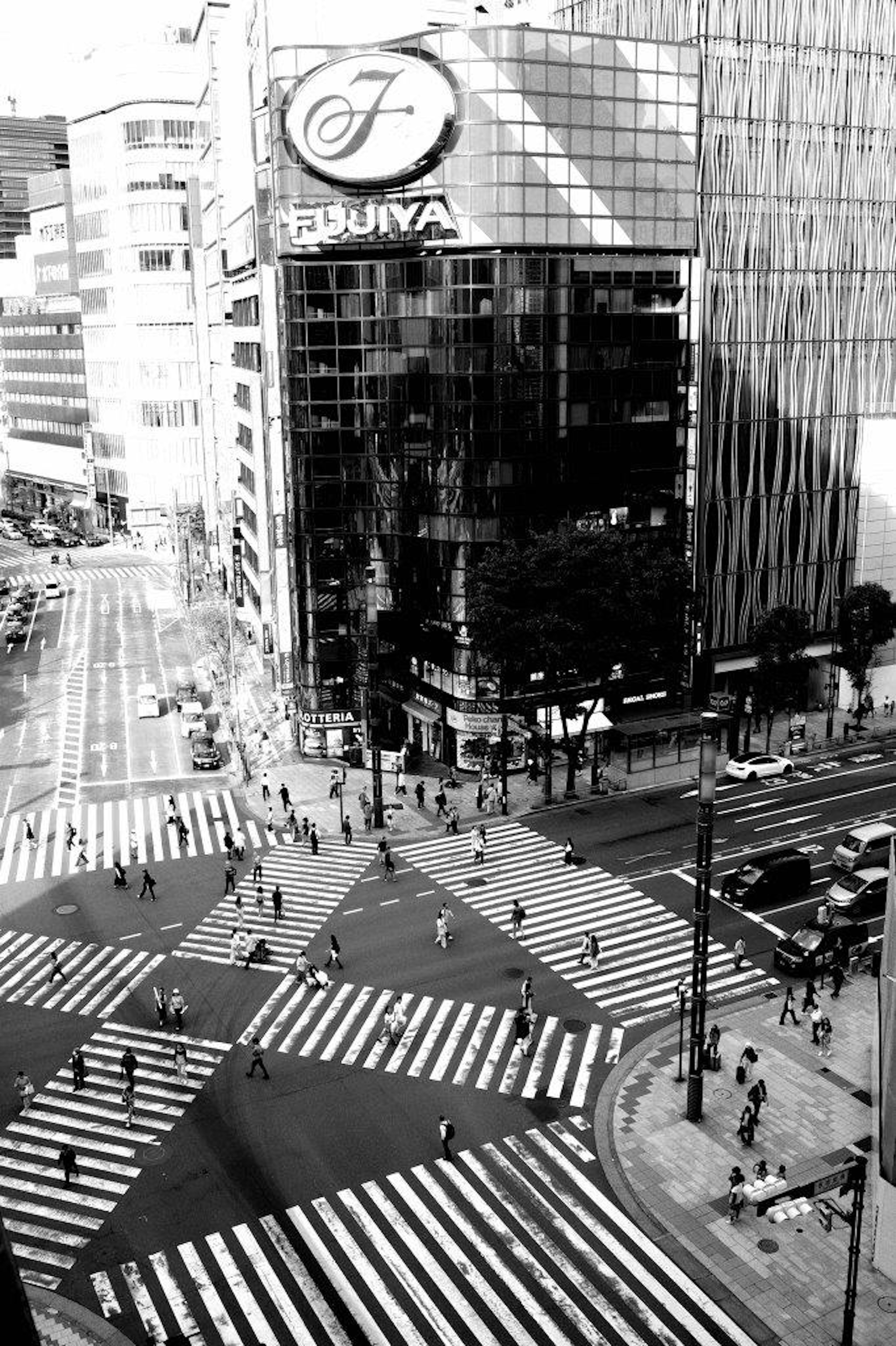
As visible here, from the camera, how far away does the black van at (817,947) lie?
46.2 metres

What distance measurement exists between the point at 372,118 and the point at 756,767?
139 ft

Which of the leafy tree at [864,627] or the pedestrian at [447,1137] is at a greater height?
the leafy tree at [864,627]

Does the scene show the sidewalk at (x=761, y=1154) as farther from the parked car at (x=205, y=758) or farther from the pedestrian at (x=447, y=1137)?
the parked car at (x=205, y=758)

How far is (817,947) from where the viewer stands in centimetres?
→ 4622

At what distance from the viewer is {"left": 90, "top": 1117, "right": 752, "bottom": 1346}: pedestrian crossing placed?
29.0 metres

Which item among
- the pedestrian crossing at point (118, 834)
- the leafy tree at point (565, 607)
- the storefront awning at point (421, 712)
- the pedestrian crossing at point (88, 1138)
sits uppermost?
the leafy tree at point (565, 607)

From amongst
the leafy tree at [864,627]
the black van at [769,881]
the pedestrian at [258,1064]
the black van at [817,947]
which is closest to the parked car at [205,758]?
the black van at [769,881]

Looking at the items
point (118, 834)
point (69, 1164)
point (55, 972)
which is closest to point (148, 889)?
point (55, 972)

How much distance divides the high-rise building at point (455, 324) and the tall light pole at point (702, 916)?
3099 cm

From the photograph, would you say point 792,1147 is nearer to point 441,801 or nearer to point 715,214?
point 441,801

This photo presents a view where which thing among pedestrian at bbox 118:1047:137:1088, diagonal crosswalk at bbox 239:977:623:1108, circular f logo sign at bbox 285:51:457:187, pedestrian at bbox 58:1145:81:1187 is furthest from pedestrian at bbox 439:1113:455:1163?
circular f logo sign at bbox 285:51:457:187

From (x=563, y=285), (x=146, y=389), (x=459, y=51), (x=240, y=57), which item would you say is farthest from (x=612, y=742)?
(x=146, y=389)

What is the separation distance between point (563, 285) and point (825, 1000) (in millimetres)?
41679

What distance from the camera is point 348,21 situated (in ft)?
229
